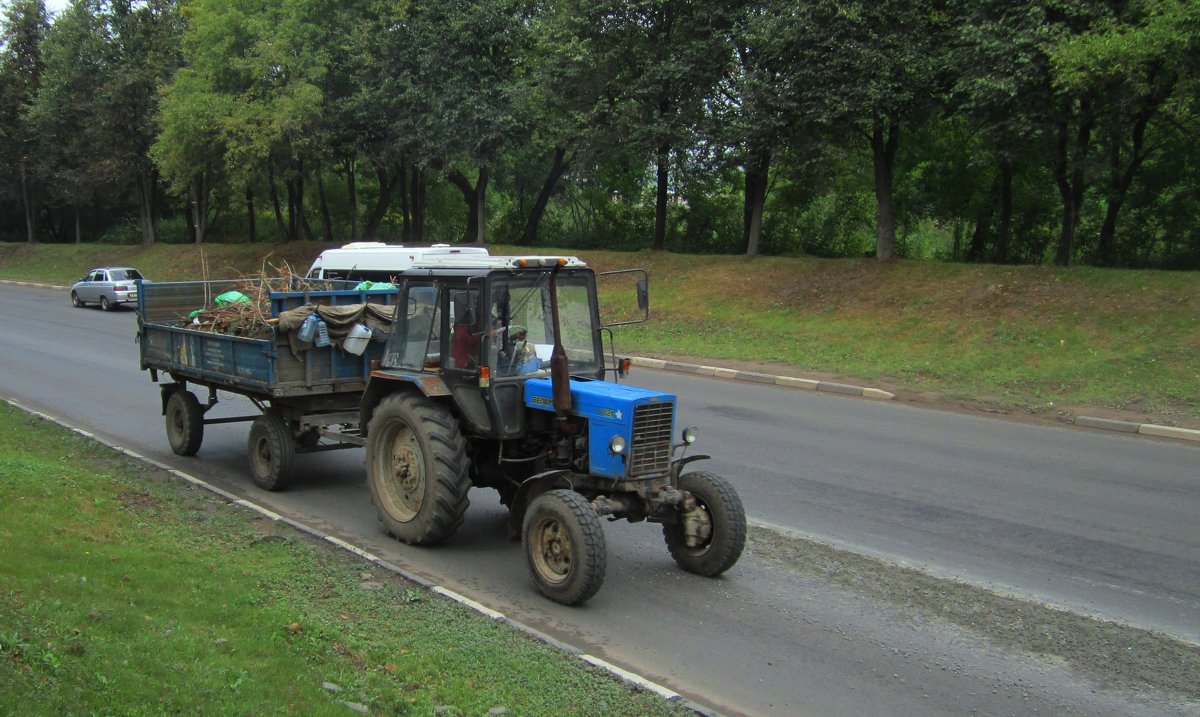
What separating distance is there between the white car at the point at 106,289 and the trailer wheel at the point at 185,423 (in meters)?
23.7

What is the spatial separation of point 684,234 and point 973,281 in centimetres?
1561

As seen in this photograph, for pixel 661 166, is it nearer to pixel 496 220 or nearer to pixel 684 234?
pixel 684 234

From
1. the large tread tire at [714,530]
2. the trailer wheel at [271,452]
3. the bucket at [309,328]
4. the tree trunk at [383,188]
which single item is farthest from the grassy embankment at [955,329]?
the tree trunk at [383,188]

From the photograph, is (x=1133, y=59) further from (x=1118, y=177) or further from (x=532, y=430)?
(x=532, y=430)

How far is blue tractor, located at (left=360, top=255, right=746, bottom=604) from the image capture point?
6.75 m

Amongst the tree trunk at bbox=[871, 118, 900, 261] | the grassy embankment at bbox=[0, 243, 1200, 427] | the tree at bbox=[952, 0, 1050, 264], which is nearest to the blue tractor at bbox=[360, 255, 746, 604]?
the grassy embankment at bbox=[0, 243, 1200, 427]

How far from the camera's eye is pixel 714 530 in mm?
7102

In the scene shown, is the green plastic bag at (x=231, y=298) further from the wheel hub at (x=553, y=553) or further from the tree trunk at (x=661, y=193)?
the tree trunk at (x=661, y=193)

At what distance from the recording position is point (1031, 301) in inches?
795

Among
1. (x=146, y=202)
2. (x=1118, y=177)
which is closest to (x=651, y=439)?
(x=1118, y=177)

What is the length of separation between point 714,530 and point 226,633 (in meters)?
3.53

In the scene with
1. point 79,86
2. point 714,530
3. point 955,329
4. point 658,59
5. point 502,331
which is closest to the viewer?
point 714,530

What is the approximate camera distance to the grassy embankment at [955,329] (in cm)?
1616

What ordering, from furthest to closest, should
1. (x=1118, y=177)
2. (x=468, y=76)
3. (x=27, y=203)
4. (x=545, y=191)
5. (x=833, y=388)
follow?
1. (x=27, y=203)
2. (x=545, y=191)
3. (x=468, y=76)
4. (x=1118, y=177)
5. (x=833, y=388)
